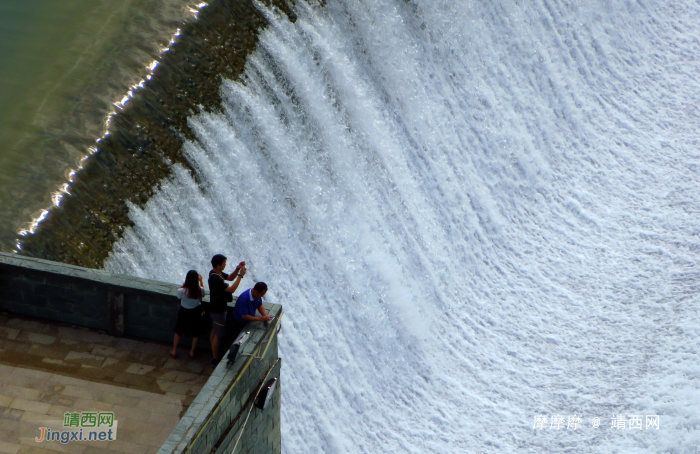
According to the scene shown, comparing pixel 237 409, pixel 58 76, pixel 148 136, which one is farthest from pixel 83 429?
pixel 58 76

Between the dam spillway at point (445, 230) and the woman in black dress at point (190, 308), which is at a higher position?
the dam spillway at point (445, 230)

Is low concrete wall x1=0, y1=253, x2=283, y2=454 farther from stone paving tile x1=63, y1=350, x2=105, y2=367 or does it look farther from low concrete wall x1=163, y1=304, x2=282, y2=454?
stone paving tile x1=63, y1=350, x2=105, y2=367

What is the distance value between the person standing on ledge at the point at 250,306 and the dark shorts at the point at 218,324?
0.18 m

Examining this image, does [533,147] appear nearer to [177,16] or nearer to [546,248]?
[546,248]

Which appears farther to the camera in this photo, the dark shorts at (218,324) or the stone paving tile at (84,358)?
the stone paving tile at (84,358)

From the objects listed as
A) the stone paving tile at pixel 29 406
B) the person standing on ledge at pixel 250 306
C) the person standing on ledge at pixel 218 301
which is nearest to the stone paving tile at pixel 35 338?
the stone paving tile at pixel 29 406

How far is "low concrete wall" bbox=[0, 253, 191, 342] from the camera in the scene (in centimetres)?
929

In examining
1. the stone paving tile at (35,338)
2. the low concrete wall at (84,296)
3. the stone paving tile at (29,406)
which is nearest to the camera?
the stone paving tile at (29,406)

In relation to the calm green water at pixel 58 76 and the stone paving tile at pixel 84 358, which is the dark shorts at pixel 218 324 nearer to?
the stone paving tile at pixel 84 358

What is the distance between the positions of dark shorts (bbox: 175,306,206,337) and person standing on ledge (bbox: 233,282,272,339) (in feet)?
1.36

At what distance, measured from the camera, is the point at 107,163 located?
12.2m

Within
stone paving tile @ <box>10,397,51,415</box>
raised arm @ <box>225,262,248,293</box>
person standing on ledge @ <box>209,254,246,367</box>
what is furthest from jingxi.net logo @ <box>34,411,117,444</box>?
raised arm @ <box>225,262,248,293</box>

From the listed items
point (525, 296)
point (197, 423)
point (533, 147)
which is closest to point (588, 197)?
point (533, 147)

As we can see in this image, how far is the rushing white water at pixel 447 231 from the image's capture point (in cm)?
1337
